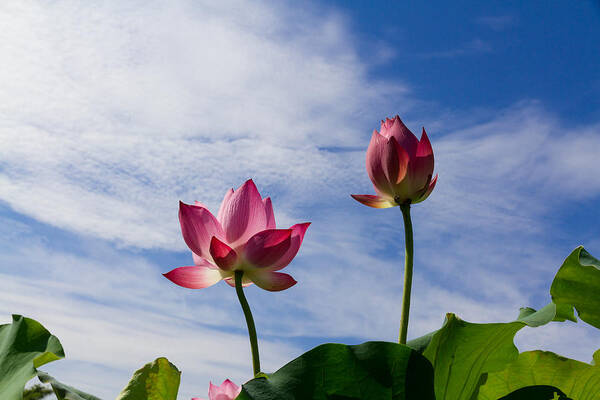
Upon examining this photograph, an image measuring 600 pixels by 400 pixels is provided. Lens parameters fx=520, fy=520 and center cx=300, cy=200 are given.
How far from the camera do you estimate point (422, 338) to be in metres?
0.87

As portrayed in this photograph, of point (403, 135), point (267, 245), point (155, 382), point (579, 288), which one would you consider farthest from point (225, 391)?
point (579, 288)

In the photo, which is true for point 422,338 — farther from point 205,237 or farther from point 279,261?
point 205,237

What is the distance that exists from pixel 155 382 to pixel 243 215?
1.07 feet

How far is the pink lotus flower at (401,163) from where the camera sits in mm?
864

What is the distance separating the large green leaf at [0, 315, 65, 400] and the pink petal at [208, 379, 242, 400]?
27 cm

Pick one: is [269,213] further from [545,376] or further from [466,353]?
[545,376]

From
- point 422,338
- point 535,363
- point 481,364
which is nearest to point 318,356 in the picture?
point 481,364

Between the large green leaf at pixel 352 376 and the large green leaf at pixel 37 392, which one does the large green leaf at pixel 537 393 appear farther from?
the large green leaf at pixel 37 392

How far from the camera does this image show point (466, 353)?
666mm

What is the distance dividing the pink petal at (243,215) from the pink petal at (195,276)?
0.08m

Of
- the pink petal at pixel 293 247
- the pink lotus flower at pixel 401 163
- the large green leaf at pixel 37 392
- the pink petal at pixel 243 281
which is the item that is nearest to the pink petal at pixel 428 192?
the pink lotus flower at pixel 401 163

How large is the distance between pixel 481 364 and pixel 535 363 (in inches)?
8.5

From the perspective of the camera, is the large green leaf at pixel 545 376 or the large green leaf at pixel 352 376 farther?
the large green leaf at pixel 545 376

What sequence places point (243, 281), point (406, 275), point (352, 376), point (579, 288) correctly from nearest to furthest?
1. point (352, 376)
2. point (406, 275)
3. point (243, 281)
4. point (579, 288)
